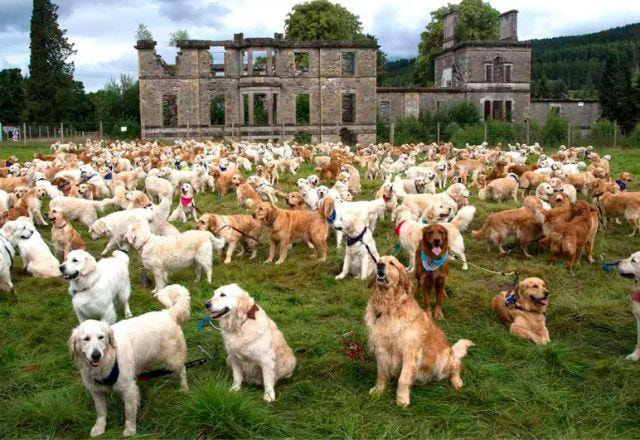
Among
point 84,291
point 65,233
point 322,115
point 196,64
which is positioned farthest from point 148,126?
point 84,291

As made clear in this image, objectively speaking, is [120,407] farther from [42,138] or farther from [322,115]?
[42,138]

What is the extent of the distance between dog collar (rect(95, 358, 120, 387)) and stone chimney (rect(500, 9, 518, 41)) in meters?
49.7

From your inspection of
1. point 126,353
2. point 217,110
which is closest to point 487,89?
point 217,110

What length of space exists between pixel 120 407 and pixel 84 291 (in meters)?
1.63

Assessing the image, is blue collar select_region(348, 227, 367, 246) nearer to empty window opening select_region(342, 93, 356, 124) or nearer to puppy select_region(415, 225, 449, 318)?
puppy select_region(415, 225, 449, 318)

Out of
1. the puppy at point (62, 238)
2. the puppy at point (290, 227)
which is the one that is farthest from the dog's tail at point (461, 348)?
the puppy at point (62, 238)

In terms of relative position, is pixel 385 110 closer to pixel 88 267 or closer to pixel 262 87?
pixel 262 87

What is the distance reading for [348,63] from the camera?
4341 centimetres

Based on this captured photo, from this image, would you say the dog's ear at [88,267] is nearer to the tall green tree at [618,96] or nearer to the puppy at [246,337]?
the puppy at [246,337]

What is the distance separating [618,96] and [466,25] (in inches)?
719

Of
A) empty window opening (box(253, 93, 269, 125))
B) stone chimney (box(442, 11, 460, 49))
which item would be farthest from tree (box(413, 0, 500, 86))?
empty window opening (box(253, 93, 269, 125))

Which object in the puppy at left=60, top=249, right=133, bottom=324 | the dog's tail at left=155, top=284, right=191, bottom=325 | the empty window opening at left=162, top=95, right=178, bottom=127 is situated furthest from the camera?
the empty window opening at left=162, top=95, right=178, bottom=127

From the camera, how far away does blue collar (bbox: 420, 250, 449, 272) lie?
22.7 feet

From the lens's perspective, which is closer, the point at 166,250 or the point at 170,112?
the point at 166,250
